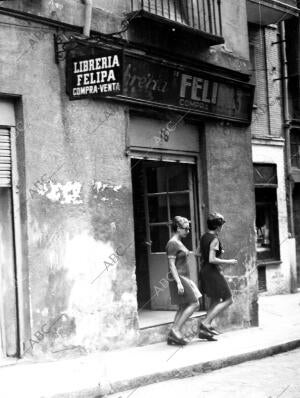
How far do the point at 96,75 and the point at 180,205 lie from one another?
3793mm

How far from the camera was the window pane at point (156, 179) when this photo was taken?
39.3ft

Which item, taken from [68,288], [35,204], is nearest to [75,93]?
[35,204]

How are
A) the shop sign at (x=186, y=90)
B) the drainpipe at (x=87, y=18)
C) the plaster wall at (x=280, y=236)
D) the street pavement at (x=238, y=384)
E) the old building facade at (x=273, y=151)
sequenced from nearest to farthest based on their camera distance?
the street pavement at (x=238, y=384) < the drainpipe at (x=87, y=18) < the shop sign at (x=186, y=90) < the old building facade at (x=273, y=151) < the plaster wall at (x=280, y=236)

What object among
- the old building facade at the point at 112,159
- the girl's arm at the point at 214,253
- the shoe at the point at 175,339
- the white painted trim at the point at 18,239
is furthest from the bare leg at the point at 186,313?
the white painted trim at the point at 18,239

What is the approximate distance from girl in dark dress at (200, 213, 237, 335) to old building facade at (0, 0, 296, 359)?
83cm

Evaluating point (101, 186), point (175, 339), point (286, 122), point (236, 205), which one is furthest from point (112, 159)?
point (286, 122)

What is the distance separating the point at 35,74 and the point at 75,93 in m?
0.55

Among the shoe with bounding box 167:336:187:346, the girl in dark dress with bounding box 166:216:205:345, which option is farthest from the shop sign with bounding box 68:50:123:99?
the shoe with bounding box 167:336:187:346

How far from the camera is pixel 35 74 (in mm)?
8875

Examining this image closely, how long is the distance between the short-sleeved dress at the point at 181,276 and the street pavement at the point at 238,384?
51.0 inches

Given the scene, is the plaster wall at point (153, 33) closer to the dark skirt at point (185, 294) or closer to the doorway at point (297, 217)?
the dark skirt at point (185, 294)

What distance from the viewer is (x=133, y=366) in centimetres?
854

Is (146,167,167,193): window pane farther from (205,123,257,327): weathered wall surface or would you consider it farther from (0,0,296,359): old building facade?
(205,123,257,327): weathered wall surface

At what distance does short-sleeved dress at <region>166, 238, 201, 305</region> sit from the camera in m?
10.0
